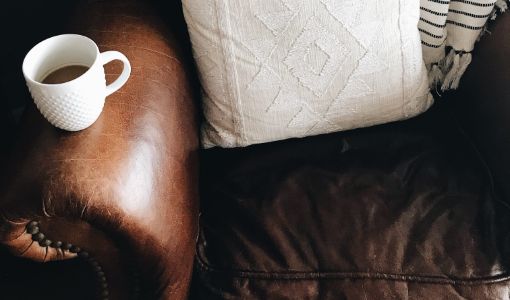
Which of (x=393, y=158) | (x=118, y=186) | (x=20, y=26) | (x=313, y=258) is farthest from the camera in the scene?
(x=20, y=26)

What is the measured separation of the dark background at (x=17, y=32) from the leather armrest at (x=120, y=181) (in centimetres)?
53

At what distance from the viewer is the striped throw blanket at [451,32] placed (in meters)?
1.00

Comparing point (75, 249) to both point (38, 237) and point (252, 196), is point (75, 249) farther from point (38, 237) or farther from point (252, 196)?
point (252, 196)

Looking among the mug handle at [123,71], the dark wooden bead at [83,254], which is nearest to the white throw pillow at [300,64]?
the mug handle at [123,71]

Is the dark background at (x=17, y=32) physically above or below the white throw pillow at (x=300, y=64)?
below

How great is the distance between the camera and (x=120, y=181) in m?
0.73

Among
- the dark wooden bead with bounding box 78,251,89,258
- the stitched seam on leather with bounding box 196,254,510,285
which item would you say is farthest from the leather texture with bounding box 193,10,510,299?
the dark wooden bead with bounding box 78,251,89,258

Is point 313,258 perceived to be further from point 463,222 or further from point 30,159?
point 30,159

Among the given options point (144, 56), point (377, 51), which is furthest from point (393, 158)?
point (144, 56)

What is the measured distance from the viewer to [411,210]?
36.7 inches

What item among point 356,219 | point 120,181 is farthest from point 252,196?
point 120,181

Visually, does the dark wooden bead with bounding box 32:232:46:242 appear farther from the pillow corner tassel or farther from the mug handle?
the pillow corner tassel

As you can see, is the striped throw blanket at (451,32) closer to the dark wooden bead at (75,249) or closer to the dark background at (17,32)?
the dark wooden bead at (75,249)

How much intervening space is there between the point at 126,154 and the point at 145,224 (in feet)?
0.33
